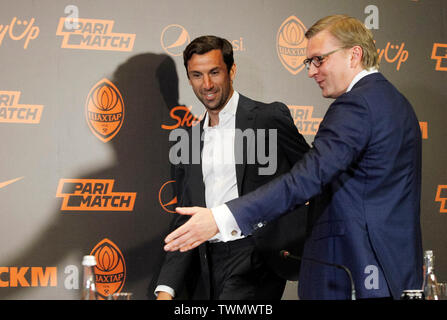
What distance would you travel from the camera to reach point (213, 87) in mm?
3346

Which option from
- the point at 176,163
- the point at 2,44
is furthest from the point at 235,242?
the point at 2,44

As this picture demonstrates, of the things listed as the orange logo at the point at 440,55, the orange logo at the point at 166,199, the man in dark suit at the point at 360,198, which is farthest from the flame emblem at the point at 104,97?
the orange logo at the point at 440,55

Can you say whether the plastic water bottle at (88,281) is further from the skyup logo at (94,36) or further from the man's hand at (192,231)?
the skyup logo at (94,36)

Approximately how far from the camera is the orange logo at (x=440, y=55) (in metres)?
4.10

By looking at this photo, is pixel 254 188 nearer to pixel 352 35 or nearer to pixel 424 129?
pixel 352 35

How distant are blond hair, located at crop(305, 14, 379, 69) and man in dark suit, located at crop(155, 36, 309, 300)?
3.03 feet

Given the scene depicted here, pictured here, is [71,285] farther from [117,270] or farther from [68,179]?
[68,179]

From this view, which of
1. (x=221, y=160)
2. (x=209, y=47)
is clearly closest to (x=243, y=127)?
(x=221, y=160)

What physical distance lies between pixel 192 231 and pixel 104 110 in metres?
1.87

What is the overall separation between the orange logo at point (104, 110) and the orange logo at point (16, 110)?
1.05 ft

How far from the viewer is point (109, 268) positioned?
11.9 ft

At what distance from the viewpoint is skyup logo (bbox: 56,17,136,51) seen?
3652 mm

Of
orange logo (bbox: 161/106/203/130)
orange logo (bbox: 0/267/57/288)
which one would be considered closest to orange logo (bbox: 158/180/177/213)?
orange logo (bbox: 161/106/203/130)

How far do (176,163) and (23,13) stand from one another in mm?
1360
